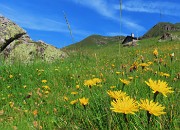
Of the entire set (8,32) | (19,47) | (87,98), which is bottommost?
(87,98)

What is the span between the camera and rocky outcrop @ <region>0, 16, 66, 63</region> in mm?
13750

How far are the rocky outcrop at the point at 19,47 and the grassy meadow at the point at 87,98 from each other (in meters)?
3.43

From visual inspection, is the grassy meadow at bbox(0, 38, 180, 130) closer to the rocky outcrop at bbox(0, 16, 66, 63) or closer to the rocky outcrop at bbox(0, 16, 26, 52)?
the rocky outcrop at bbox(0, 16, 66, 63)

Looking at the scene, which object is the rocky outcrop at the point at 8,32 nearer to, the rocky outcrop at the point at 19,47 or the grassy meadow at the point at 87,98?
the rocky outcrop at the point at 19,47

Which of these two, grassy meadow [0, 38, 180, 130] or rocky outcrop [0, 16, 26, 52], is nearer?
grassy meadow [0, 38, 180, 130]

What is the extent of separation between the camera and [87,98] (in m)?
A: 3.51

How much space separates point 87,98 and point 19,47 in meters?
11.6

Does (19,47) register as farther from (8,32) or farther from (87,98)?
(87,98)

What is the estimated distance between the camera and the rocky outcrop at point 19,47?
1375cm

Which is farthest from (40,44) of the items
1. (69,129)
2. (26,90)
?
(69,129)

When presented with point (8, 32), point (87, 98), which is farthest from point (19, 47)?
point (87, 98)

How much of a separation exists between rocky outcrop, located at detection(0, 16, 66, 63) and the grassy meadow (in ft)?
11.2

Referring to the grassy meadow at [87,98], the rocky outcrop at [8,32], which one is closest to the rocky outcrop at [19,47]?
the rocky outcrop at [8,32]

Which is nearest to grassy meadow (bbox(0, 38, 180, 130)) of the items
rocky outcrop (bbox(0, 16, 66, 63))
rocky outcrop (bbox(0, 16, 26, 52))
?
rocky outcrop (bbox(0, 16, 66, 63))
